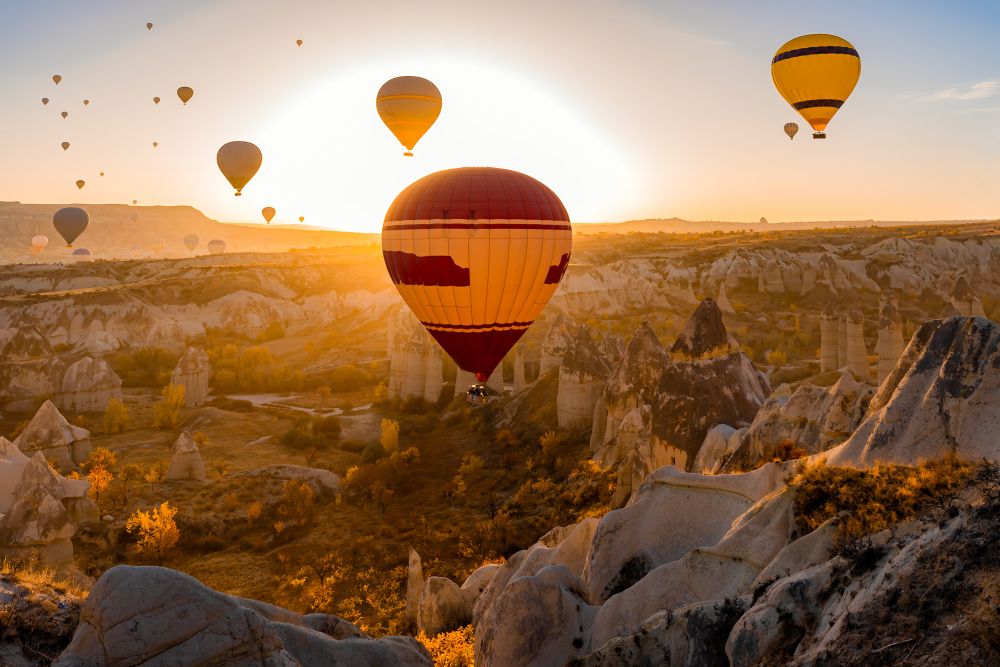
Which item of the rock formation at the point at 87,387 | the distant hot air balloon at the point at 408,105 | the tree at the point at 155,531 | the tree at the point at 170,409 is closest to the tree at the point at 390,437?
the tree at the point at 155,531

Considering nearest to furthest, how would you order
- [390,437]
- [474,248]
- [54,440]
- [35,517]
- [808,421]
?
[808,421]
[35,517]
[474,248]
[54,440]
[390,437]

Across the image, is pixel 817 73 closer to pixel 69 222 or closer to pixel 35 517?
pixel 35 517

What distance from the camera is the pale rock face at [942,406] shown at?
27.8 ft

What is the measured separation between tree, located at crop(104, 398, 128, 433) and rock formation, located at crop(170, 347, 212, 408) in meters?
4.25

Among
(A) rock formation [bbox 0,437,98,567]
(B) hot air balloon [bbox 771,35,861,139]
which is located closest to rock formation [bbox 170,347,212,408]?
(A) rock formation [bbox 0,437,98,567]

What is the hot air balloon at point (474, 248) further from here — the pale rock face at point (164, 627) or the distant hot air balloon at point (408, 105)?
the distant hot air balloon at point (408, 105)

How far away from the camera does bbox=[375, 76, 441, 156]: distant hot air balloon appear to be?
36.2m

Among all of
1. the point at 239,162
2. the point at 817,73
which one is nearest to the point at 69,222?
the point at 239,162

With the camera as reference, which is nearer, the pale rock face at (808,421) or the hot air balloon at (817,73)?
the pale rock face at (808,421)

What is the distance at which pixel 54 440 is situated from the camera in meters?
31.6

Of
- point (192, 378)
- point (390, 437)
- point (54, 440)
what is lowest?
point (390, 437)

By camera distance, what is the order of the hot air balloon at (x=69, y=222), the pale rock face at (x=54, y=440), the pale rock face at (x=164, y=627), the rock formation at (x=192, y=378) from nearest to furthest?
the pale rock face at (x=164, y=627) < the pale rock face at (x=54, y=440) < the rock formation at (x=192, y=378) < the hot air balloon at (x=69, y=222)

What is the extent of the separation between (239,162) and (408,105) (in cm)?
2074

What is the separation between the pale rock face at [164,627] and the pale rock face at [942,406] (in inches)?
313
